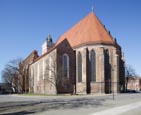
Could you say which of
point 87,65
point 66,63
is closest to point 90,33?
point 87,65

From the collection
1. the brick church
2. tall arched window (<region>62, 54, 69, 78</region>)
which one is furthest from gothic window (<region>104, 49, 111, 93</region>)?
tall arched window (<region>62, 54, 69, 78</region>)

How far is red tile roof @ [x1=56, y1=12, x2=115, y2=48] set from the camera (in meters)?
62.5

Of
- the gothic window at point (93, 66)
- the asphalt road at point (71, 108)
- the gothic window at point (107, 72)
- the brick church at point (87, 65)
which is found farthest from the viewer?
the gothic window at point (93, 66)

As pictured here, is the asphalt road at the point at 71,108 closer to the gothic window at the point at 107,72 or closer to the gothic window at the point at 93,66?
the gothic window at the point at 107,72

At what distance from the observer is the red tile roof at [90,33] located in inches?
2459

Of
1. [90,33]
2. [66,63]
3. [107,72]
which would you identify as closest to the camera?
[107,72]

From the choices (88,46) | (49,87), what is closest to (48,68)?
(49,87)

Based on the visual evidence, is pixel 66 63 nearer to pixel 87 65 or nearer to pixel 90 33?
pixel 87 65

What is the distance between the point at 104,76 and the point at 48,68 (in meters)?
13.0

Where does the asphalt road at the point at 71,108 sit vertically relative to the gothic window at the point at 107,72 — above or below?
below

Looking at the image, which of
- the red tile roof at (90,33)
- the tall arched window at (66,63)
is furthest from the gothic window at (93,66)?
→ the tall arched window at (66,63)

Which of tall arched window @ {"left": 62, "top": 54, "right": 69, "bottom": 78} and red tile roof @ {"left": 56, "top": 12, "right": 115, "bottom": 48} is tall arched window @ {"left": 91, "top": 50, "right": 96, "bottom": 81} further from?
tall arched window @ {"left": 62, "top": 54, "right": 69, "bottom": 78}

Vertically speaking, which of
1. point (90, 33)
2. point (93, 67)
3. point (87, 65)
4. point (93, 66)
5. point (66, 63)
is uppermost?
point (90, 33)

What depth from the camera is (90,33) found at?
211ft
